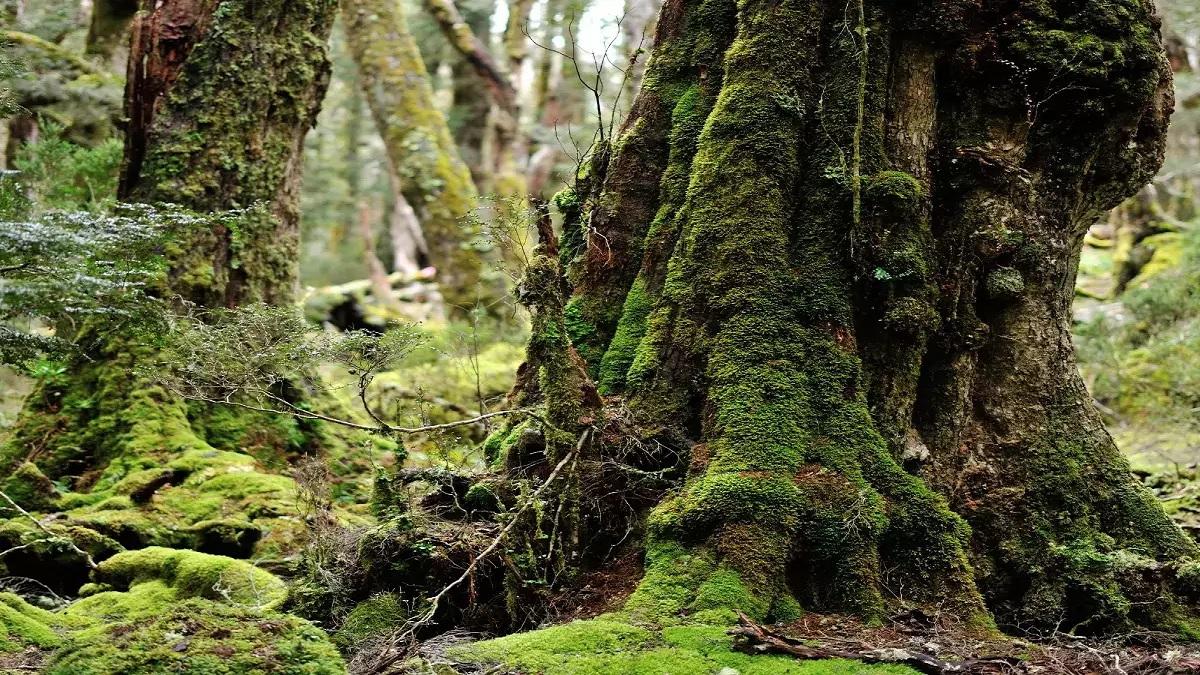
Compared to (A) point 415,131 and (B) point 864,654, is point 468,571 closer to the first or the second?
(B) point 864,654

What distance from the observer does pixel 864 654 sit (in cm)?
404

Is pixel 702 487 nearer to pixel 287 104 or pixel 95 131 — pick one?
pixel 287 104

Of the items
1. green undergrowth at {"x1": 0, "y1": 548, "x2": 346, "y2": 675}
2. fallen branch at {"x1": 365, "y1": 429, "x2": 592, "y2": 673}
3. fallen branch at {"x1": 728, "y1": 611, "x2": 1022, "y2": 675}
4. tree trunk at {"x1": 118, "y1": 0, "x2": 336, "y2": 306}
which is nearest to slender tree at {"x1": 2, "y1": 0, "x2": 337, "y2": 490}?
tree trunk at {"x1": 118, "y1": 0, "x2": 336, "y2": 306}

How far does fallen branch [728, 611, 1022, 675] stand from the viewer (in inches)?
157

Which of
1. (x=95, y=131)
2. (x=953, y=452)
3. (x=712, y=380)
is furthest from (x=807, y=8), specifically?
(x=95, y=131)

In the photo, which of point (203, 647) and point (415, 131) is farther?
point (415, 131)

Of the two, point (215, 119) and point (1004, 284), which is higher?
point (215, 119)

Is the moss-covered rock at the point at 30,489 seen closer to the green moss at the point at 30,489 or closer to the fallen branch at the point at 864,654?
the green moss at the point at 30,489

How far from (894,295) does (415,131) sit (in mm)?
10142

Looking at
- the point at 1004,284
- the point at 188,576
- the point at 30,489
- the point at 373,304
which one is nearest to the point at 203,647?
the point at 188,576

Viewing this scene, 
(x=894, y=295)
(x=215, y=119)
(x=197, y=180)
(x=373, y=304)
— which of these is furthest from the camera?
(x=373, y=304)

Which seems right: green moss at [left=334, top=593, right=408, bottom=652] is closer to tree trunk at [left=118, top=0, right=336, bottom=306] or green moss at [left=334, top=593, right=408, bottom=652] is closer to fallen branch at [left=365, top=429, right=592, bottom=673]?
fallen branch at [left=365, top=429, right=592, bottom=673]

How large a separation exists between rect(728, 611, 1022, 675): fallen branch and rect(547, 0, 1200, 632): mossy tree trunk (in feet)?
2.00

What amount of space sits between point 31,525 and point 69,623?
58.2 inches
